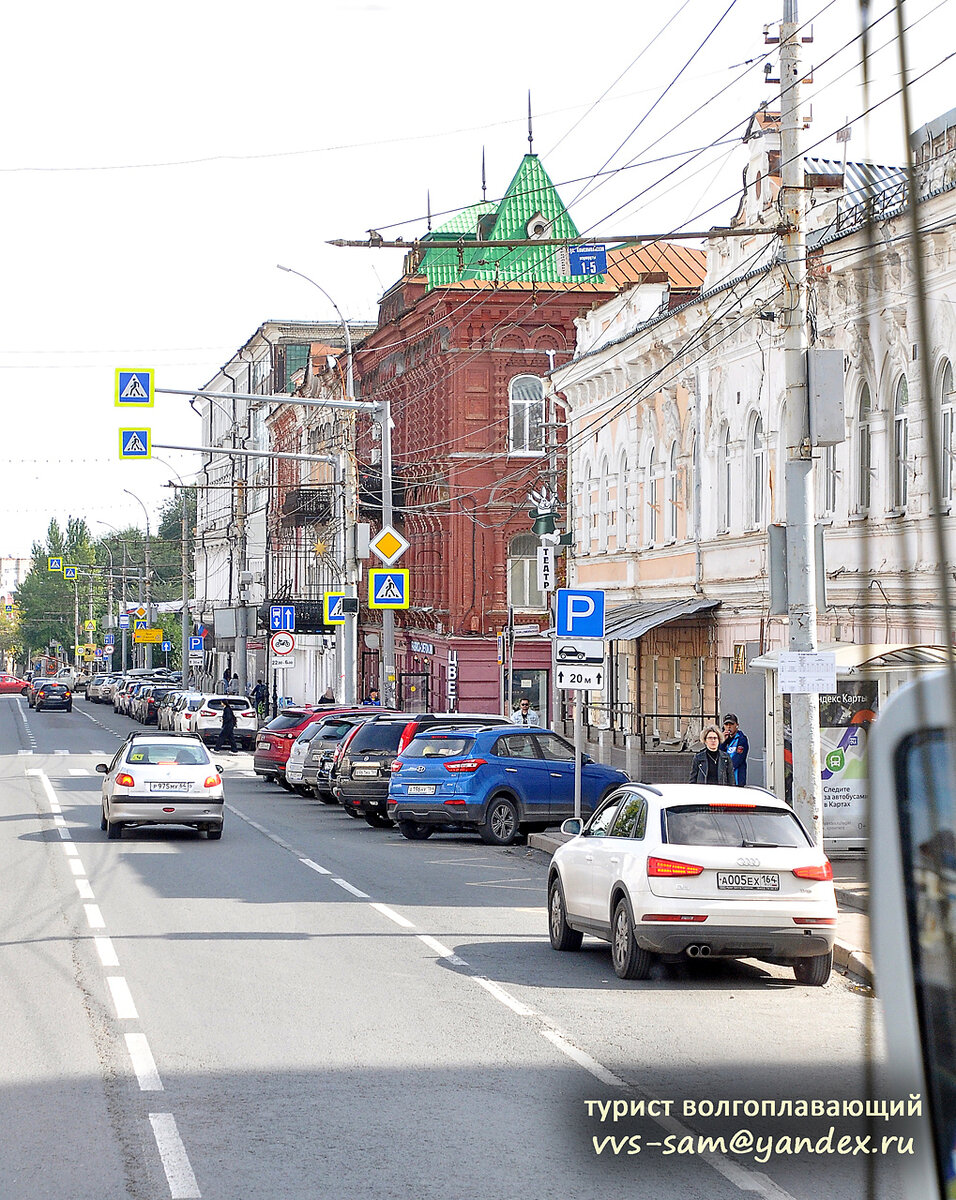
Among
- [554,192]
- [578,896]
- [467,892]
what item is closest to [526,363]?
[554,192]

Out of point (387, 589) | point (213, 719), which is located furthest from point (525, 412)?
point (387, 589)

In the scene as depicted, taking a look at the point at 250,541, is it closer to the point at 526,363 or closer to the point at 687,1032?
the point at 526,363

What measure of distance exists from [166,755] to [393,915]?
8.80 metres

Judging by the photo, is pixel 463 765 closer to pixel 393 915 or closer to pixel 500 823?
pixel 500 823

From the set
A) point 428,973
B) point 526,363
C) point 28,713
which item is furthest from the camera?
point 28,713

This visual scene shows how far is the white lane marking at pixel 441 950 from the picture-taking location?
1367cm

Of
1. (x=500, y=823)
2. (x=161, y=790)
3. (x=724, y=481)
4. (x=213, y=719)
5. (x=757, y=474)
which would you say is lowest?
(x=500, y=823)

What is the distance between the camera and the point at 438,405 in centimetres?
5212

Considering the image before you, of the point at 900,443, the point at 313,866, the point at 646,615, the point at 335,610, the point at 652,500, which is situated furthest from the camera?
the point at 335,610

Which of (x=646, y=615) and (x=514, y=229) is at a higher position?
(x=514, y=229)

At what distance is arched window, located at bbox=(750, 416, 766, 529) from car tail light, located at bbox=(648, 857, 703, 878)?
16291 mm

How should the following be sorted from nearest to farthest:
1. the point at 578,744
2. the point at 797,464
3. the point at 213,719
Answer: the point at 797,464
the point at 578,744
the point at 213,719

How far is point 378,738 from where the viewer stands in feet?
95.0

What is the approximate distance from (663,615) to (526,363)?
70.9 feet
